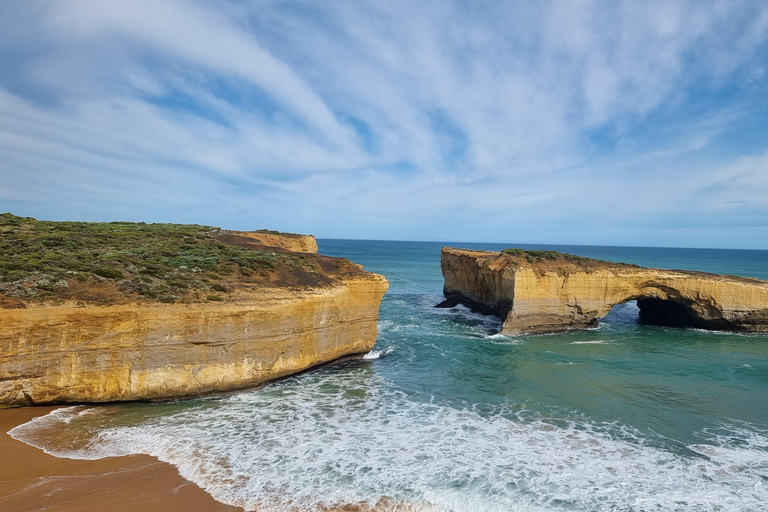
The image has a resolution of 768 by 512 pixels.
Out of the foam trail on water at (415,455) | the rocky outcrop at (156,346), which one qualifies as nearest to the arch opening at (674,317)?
the foam trail on water at (415,455)

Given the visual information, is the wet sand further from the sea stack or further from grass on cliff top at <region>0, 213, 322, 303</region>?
grass on cliff top at <region>0, 213, 322, 303</region>

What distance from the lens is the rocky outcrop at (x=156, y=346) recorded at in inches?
437

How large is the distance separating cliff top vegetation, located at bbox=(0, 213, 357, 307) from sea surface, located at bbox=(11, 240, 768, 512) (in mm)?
3453

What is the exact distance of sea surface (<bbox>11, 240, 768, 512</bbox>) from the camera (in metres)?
8.70

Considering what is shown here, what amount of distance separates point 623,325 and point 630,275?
13.0 feet

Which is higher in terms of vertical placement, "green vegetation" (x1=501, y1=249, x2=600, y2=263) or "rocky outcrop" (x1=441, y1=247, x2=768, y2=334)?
"green vegetation" (x1=501, y1=249, x2=600, y2=263)

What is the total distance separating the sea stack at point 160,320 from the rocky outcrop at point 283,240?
10058 millimetres

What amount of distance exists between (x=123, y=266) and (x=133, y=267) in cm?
32

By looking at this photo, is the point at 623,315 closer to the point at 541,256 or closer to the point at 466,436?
the point at 541,256

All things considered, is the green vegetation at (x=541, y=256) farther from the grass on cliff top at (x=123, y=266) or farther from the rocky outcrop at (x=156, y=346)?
the rocky outcrop at (x=156, y=346)

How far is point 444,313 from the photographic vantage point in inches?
1169

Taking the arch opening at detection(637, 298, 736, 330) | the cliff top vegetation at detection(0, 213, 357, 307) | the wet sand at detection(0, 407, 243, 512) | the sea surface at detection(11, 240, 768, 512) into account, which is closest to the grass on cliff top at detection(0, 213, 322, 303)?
the cliff top vegetation at detection(0, 213, 357, 307)

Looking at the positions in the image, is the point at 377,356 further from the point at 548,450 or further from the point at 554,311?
the point at 554,311

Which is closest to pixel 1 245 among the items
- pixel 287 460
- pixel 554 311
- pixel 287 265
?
pixel 287 265
